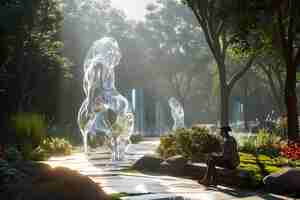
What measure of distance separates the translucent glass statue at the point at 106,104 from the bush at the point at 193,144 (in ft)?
15.7

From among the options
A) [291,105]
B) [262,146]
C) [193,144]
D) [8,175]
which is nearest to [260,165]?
[193,144]

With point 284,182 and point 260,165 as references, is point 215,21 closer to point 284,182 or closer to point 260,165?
point 260,165

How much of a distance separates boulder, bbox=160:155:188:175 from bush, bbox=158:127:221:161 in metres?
0.58

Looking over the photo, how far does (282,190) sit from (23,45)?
70.5 ft

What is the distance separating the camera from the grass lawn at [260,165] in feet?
40.9

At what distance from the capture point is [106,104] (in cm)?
2359

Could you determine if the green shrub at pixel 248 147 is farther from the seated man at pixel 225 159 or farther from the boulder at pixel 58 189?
the boulder at pixel 58 189

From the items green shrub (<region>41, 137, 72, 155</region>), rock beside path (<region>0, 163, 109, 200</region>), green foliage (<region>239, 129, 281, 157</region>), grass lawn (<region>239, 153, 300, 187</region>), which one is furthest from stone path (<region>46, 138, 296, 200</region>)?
green shrub (<region>41, 137, 72, 155</region>)

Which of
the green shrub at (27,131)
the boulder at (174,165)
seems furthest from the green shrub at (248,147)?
the green shrub at (27,131)

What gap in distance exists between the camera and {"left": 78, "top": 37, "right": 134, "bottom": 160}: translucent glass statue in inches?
910

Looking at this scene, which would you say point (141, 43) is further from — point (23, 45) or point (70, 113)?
point (23, 45)

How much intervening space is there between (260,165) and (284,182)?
11.2ft

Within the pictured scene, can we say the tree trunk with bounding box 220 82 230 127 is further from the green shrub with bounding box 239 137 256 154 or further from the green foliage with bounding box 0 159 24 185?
the green foliage with bounding box 0 159 24 185

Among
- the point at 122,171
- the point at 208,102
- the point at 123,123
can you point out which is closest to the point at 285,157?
the point at 122,171
